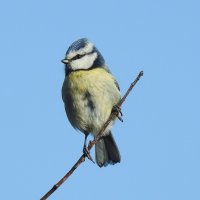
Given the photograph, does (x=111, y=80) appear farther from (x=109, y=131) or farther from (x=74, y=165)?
(x=74, y=165)

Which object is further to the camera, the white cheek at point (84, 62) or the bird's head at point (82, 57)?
the white cheek at point (84, 62)

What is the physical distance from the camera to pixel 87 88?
5.34 metres

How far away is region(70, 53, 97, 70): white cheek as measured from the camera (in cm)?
550

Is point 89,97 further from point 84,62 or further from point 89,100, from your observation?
point 84,62

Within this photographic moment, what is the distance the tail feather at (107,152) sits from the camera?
19.7 ft

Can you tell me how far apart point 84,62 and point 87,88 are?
40 cm

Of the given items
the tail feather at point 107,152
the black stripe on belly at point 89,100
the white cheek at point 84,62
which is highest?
the white cheek at point 84,62

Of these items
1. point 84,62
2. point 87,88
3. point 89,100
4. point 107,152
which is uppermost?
point 84,62

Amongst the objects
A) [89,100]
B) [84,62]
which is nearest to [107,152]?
[89,100]

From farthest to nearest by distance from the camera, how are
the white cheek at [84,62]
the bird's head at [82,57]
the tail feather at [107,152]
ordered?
the tail feather at [107,152]
the white cheek at [84,62]
the bird's head at [82,57]

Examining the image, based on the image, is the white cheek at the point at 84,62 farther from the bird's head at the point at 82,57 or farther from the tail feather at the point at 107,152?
the tail feather at the point at 107,152

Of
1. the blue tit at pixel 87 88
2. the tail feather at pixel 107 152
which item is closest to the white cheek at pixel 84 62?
the blue tit at pixel 87 88

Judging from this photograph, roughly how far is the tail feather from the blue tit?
49 cm

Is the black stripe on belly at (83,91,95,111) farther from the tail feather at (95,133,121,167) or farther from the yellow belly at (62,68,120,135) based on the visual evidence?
the tail feather at (95,133,121,167)
